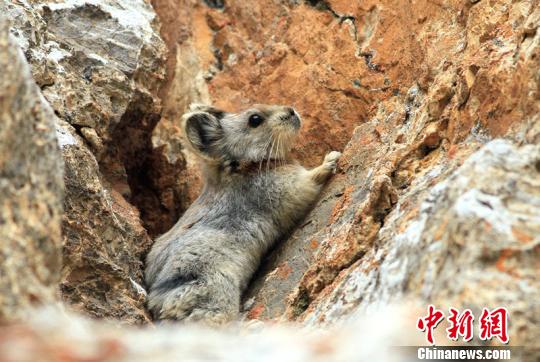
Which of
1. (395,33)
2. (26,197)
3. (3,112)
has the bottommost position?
(26,197)

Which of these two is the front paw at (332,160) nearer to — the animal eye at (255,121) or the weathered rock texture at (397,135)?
the weathered rock texture at (397,135)

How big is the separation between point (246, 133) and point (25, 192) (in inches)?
213

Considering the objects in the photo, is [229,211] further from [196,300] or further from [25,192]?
[25,192]

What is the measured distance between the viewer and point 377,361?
133 inches

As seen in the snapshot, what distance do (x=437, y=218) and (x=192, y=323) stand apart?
3.58 m

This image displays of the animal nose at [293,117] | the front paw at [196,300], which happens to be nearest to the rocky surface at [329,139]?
the front paw at [196,300]

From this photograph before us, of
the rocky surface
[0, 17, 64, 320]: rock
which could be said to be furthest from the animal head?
[0, 17, 64, 320]: rock

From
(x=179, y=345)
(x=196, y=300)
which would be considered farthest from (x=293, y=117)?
(x=179, y=345)

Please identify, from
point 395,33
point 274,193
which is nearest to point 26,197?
point 274,193

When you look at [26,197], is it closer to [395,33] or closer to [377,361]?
[377,361]

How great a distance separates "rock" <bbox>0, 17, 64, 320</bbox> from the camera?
3.94 metres

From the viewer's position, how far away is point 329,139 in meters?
9.62

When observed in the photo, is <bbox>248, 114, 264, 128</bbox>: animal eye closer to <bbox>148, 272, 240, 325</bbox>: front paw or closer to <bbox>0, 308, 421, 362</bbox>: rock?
<bbox>148, 272, 240, 325</bbox>: front paw

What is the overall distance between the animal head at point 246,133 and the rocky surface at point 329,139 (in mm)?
581
